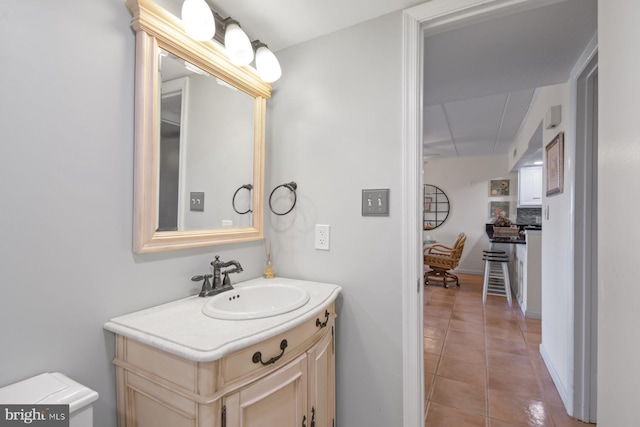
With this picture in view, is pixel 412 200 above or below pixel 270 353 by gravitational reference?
above

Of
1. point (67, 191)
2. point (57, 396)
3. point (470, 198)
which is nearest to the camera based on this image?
point (57, 396)

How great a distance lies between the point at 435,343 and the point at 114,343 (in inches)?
101

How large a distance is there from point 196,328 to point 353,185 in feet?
2.98

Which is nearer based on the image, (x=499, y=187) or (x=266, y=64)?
(x=266, y=64)

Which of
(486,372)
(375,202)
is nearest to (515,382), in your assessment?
(486,372)

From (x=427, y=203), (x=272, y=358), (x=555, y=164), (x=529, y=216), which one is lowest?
(x=272, y=358)

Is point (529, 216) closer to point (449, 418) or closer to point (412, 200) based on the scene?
point (449, 418)

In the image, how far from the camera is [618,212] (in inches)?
29.5

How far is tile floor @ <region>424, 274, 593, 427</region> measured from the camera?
1705 millimetres

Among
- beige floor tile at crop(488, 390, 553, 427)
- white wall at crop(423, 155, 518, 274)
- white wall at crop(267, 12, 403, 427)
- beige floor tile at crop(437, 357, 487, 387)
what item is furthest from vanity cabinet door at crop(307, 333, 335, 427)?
white wall at crop(423, 155, 518, 274)

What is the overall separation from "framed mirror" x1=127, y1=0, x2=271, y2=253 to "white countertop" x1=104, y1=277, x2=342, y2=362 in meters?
0.24

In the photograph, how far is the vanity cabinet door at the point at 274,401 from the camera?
2.66ft

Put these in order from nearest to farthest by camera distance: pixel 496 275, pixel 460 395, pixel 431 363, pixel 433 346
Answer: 1. pixel 460 395
2. pixel 431 363
3. pixel 433 346
4. pixel 496 275

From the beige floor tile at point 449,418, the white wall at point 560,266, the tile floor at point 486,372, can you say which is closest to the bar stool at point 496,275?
the tile floor at point 486,372
